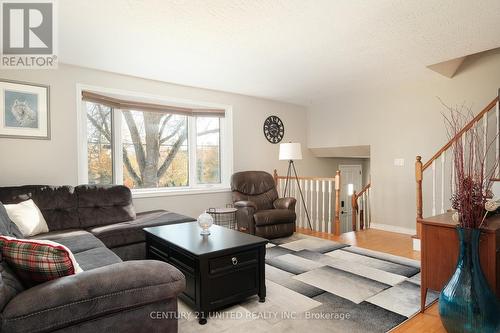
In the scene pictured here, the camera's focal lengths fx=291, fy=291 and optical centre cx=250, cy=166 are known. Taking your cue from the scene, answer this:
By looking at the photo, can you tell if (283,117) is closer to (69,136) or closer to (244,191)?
(244,191)

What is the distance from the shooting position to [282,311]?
2256 mm

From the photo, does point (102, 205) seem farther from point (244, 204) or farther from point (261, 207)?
point (261, 207)

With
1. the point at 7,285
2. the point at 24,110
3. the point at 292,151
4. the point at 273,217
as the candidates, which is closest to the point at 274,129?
the point at 292,151

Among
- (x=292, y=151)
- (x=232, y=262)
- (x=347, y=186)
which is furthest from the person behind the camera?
(x=347, y=186)

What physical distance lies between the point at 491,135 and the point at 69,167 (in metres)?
5.49

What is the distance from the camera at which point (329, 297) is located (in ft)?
8.09

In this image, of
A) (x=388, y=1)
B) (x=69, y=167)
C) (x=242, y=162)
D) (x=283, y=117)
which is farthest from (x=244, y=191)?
(x=388, y=1)

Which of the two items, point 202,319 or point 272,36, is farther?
point 272,36

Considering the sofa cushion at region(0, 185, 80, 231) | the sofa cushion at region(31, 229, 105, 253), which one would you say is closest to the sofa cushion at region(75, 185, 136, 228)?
the sofa cushion at region(0, 185, 80, 231)

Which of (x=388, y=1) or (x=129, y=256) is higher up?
(x=388, y=1)

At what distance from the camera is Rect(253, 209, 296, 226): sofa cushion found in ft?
13.5

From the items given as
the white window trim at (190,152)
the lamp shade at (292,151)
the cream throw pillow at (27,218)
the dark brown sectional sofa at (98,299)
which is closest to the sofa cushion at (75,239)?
the cream throw pillow at (27,218)

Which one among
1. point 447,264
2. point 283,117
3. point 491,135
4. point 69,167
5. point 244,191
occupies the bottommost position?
point 447,264

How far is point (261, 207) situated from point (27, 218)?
3056mm
